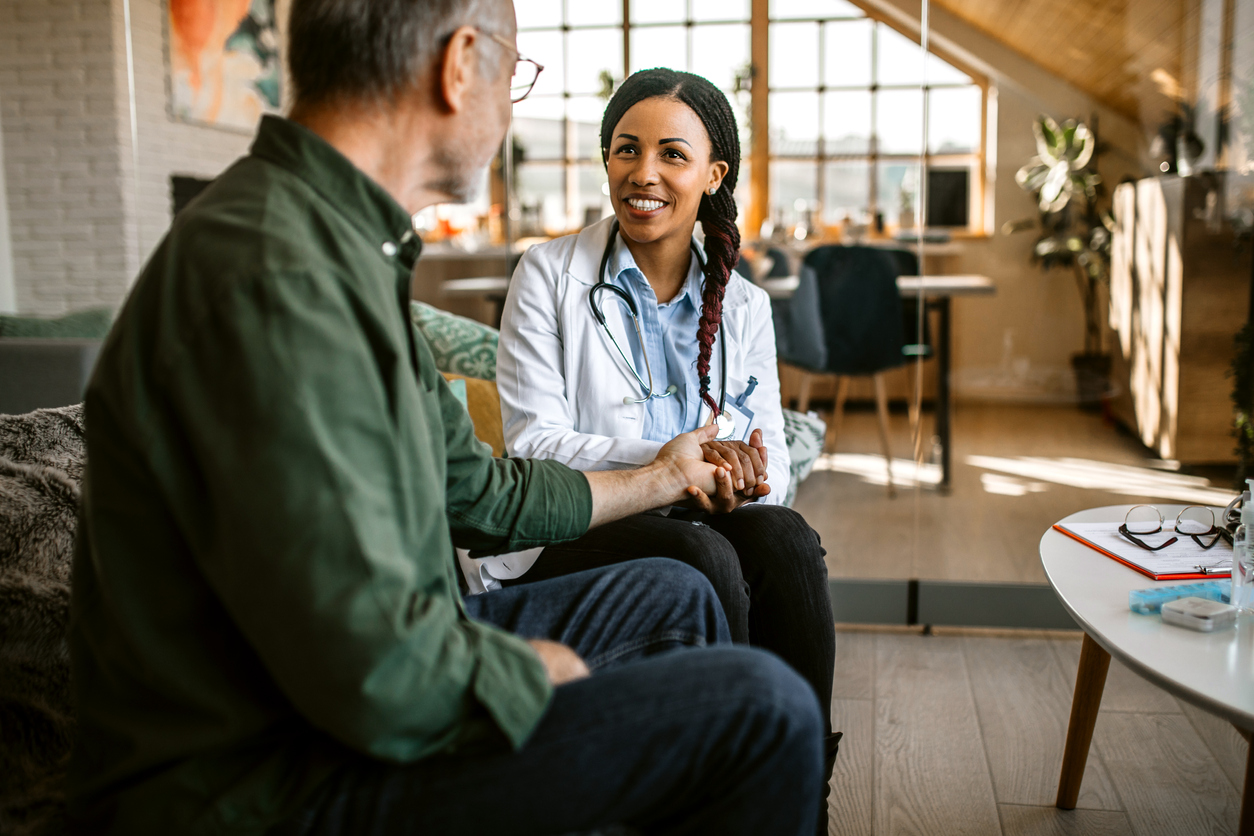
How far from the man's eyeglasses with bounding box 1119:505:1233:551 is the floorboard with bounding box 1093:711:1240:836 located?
1.63ft

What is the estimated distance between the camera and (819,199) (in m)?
2.98

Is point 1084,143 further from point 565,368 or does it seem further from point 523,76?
point 523,76

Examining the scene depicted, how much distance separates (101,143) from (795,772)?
4881 mm

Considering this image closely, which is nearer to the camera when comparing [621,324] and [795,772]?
[795,772]

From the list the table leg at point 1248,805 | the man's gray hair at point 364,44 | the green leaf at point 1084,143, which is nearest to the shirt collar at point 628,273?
the man's gray hair at point 364,44

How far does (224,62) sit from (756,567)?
4.63 meters

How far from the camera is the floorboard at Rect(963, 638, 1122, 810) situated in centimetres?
174

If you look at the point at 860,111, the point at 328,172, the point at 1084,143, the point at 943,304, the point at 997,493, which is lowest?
the point at 997,493

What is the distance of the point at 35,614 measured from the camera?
1166 millimetres

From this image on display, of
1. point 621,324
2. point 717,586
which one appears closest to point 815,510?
point 621,324

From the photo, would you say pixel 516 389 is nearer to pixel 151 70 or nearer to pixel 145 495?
pixel 145 495

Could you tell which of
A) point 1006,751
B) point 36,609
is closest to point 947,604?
point 1006,751

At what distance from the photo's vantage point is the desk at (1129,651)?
1.03m

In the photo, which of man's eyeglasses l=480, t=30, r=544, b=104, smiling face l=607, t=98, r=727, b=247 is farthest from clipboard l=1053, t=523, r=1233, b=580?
man's eyeglasses l=480, t=30, r=544, b=104
